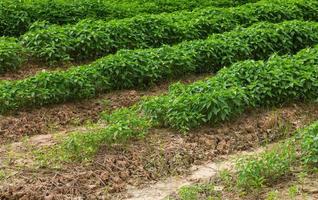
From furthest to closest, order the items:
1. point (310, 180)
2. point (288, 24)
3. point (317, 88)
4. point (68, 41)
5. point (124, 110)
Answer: point (288, 24), point (68, 41), point (317, 88), point (124, 110), point (310, 180)

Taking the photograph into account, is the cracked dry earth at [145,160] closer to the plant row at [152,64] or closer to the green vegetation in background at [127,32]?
the plant row at [152,64]

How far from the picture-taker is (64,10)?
11055 millimetres

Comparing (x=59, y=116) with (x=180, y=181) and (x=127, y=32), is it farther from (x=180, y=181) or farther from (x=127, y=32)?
(x=127, y=32)

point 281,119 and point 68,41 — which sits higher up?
A: point 68,41

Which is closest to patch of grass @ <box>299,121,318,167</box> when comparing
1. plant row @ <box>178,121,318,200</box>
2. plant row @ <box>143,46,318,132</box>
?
plant row @ <box>178,121,318,200</box>

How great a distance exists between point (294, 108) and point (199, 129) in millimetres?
1513

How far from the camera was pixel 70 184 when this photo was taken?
5625 millimetres

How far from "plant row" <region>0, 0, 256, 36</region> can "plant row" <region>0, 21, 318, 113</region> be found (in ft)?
9.14

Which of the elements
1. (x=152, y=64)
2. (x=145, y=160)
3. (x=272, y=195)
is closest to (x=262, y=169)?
(x=272, y=195)

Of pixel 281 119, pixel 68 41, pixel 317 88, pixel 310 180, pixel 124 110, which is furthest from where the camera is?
pixel 68 41

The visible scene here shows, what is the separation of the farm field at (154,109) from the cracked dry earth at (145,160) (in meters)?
0.01

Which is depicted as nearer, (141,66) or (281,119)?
(281,119)

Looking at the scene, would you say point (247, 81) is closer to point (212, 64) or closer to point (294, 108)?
point (294, 108)

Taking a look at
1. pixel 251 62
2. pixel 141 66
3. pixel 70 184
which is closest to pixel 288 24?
pixel 251 62
